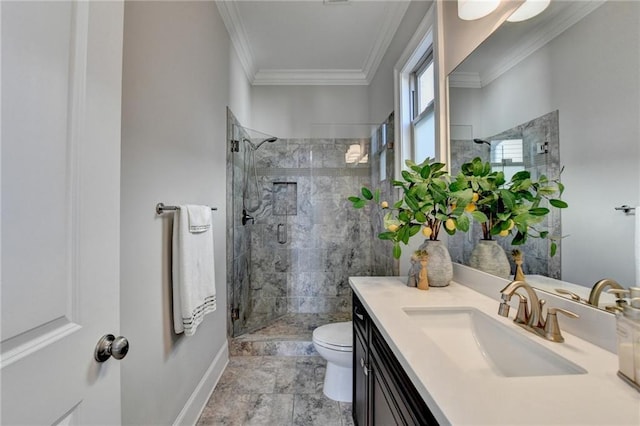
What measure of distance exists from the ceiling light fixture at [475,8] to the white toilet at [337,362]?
1815mm

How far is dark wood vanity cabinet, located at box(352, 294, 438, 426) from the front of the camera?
0.65 metres

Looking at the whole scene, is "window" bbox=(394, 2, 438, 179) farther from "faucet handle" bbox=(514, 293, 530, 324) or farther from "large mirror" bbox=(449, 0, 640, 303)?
"faucet handle" bbox=(514, 293, 530, 324)

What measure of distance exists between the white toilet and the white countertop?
985 millimetres

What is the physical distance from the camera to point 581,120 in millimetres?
782

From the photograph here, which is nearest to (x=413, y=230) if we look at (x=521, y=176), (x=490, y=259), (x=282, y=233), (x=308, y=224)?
(x=490, y=259)

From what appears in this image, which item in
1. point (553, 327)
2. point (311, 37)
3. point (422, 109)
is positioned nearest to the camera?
point (553, 327)

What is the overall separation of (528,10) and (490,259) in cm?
95

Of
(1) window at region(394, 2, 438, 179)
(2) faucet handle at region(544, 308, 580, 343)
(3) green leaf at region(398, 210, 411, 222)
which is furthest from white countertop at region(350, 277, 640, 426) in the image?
(1) window at region(394, 2, 438, 179)

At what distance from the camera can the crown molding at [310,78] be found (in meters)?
3.03

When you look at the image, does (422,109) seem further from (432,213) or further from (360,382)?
(360,382)

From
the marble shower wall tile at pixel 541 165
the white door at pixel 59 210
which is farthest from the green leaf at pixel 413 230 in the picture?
the white door at pixel 59 210

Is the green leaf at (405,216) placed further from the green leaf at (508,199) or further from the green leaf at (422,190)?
the green leaf at (508,199)

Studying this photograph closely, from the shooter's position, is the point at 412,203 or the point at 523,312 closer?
the point at 523,312

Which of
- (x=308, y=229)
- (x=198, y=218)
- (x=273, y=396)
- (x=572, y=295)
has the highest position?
(x=198, y=218)
